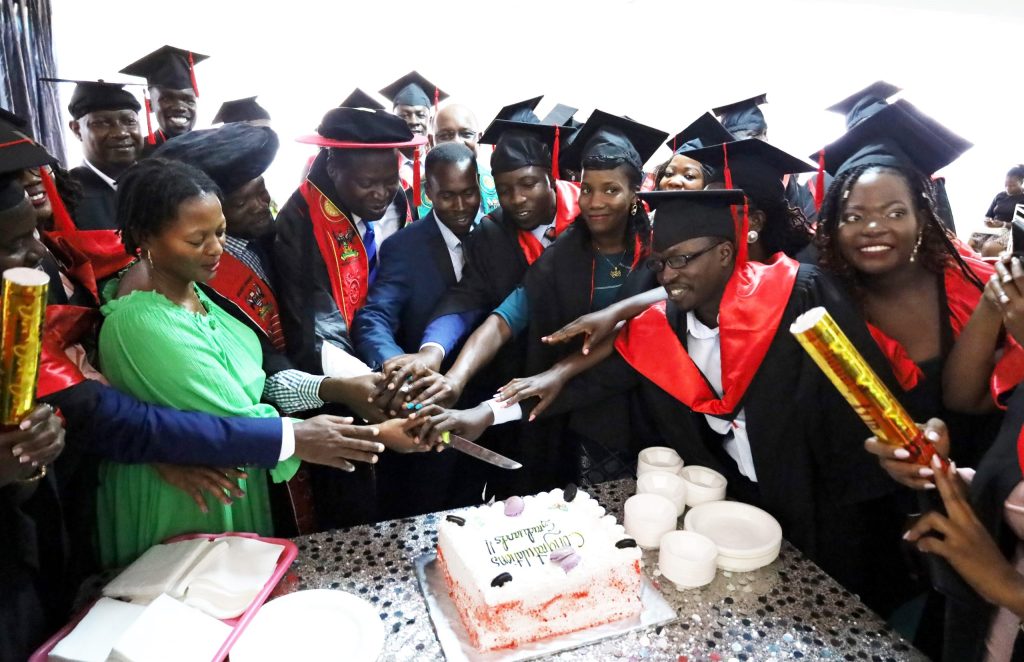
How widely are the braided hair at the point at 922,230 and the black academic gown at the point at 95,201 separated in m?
2.73

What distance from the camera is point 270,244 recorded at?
7.22 ft

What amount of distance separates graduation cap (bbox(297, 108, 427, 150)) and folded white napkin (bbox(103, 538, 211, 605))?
1471mm

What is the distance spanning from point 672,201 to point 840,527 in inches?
39.5

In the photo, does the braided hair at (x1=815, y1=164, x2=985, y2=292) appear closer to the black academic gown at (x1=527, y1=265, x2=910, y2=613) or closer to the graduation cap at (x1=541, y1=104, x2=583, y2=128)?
the black academic gown at (x1=527, y1=265, x2=910, y2=613)

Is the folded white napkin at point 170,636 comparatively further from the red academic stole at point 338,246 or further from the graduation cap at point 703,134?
the graduation cap at point 703,134

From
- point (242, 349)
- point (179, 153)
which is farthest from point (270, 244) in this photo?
point (242, 349)

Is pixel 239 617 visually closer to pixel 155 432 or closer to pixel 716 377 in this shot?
pixel 155 432

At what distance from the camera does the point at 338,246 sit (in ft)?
7.82

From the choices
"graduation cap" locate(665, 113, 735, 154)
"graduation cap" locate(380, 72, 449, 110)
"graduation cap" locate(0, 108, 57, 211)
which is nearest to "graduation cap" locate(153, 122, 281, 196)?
"graduation cap" locate(0, 108, 57, 211)

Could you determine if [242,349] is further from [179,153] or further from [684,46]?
[684,46]

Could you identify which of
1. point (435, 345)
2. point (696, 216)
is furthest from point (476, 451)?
point (696, 216)

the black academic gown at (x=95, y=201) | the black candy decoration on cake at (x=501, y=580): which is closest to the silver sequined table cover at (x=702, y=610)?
the black candy decoration on cake at (x=501, y=580)

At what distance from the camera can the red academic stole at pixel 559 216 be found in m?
2.47

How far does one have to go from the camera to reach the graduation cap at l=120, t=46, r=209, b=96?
310 centimetres
